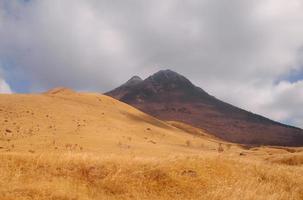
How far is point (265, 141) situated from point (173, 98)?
110ft

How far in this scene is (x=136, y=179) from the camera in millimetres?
12328

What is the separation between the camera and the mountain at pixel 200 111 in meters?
88.8

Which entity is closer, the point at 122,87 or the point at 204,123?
the point at 204,123

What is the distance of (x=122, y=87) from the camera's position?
131 m

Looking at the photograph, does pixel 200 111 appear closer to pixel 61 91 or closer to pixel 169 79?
pixel 169 79

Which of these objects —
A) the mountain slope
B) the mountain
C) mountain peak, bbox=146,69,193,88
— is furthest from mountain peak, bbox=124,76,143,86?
the mountain slope

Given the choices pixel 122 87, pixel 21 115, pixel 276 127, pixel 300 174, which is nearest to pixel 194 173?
pixel 300 174

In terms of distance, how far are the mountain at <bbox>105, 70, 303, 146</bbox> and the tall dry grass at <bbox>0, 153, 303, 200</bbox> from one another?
2636 inches

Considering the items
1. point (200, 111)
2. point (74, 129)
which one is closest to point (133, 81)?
point (200, 111)

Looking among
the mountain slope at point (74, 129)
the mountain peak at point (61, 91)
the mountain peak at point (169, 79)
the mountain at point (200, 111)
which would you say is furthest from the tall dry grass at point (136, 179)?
the mountain peak at point (169, 79)

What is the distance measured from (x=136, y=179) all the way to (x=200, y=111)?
9168cm

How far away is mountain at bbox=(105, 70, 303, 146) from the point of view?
88750 millimetres

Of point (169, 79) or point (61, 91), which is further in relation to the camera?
point (169, 79)

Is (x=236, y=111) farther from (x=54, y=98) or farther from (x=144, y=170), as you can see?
(x=144, y=170)
